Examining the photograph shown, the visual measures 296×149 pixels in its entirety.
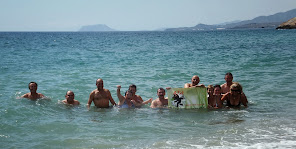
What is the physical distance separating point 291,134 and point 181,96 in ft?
11.1

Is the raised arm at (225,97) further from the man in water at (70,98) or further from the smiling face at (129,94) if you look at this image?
the man in water at (70,98)

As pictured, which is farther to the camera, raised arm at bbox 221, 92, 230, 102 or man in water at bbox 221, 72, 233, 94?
man in water at bbox 221, 72, 233, 94

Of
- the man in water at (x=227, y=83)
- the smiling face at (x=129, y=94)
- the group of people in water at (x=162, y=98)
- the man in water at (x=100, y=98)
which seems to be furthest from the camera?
the man in water at (x=227, y=83)

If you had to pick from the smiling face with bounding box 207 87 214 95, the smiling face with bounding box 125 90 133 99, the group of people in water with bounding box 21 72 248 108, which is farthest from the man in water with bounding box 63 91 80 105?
the smiling face with bounding box 207 87 214 95

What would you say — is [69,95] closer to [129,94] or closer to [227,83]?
[129,94]

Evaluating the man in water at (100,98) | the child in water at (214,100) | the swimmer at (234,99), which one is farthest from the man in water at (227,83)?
the man in water at (100,98)

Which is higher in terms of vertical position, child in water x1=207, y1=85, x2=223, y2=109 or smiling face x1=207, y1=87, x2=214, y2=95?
smiling face x1=207, y1=87, x2=214, y2=95

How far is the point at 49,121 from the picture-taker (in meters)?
8.43

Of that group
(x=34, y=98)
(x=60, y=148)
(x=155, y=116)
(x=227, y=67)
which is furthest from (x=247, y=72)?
(x=60, y=148)

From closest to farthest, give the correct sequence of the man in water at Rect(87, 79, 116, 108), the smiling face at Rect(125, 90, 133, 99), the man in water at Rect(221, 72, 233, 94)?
the smiling face at Rect(125, 90, 133, 99) → the man in water at Rect(87, 79, 116, 108) → the man in water at Rect(221, 72, 233, 94)

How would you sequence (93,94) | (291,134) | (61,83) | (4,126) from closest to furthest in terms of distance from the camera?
(291,134) → (4,126) → (93,94) → (61,83)

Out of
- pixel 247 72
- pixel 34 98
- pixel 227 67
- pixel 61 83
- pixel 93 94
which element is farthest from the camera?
pixel 227 67

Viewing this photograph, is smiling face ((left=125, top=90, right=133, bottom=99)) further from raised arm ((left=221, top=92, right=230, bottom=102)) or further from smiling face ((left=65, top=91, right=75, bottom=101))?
raised arm ((left=221, top=92, right=230, bottom=102))

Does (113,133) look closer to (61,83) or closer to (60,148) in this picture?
(60,148)
